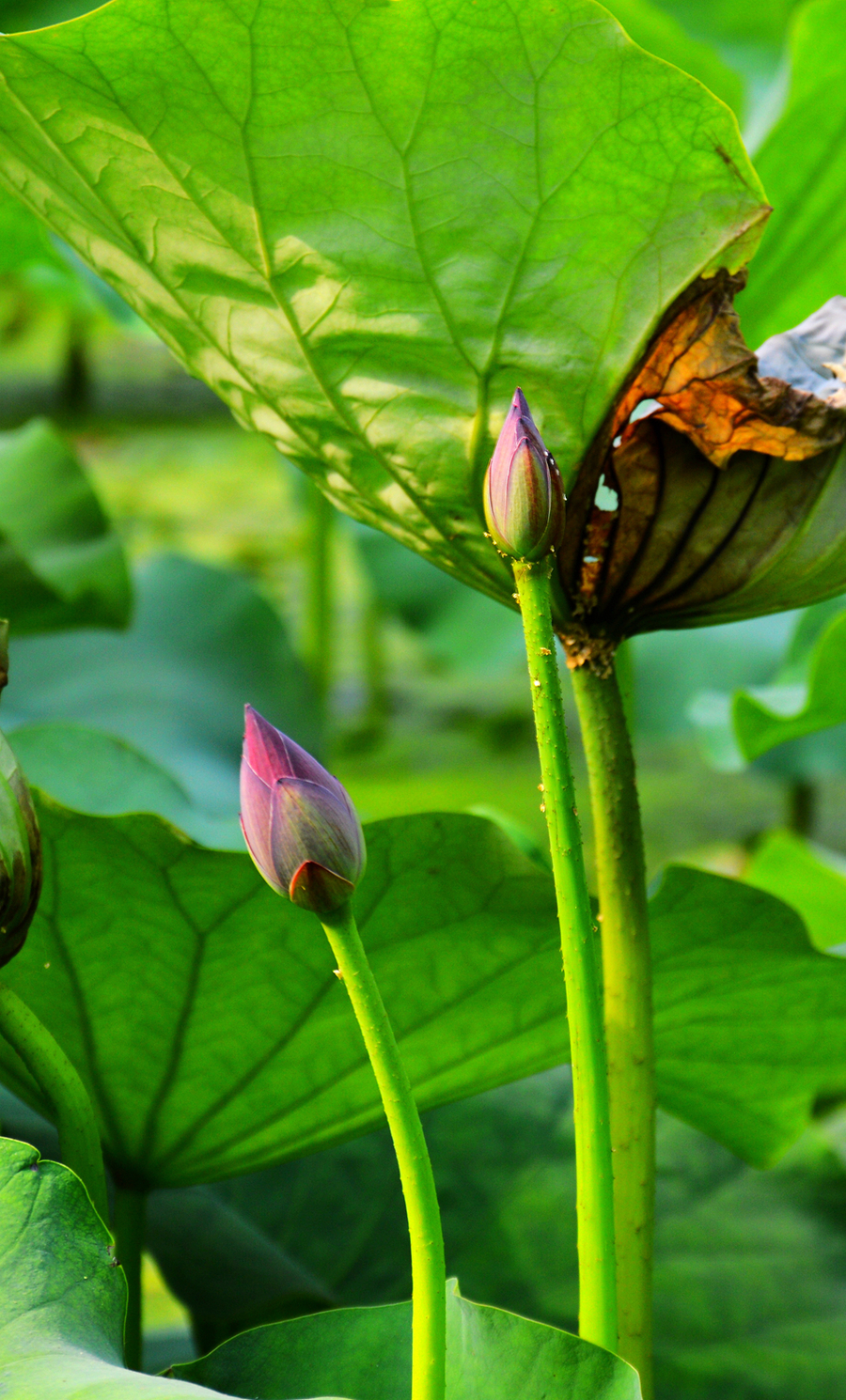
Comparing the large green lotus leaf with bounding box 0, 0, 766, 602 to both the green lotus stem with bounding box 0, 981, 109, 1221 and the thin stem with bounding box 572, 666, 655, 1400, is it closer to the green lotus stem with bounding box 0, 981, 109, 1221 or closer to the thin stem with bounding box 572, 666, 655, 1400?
the thin stem with bounding box 572, 666, 655, 1400

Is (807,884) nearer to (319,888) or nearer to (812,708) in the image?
(812,708)

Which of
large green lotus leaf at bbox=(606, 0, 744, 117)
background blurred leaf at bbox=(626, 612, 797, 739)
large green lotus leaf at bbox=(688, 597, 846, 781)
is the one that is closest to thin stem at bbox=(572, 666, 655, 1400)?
large green lotus leaf at bbox=(688, 597, 846, 781)

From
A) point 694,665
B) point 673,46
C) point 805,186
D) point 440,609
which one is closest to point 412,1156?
point 805,186

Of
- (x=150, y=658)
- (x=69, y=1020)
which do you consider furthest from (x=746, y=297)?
(x=150, y=658)

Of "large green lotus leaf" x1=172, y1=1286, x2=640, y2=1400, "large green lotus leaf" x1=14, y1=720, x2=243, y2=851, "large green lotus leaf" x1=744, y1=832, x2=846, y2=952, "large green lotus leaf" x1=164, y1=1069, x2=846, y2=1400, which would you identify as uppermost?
"large green lotus leaf" x1=14, y1=720, x2=243, y2=851

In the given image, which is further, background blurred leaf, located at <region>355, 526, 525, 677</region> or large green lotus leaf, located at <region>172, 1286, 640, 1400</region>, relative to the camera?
background blurred leaf, located at <region>355, 526, 525, 677</region>
